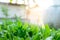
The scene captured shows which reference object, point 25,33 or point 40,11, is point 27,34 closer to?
point 25,33

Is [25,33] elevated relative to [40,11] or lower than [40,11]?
elevated

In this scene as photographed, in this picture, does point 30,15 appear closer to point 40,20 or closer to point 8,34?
point 40,20

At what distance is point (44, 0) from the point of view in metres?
→ 2.67

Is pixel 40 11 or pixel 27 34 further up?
pixel 27 34

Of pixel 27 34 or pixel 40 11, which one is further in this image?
pixel 40 11

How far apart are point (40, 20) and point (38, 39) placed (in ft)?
5.33

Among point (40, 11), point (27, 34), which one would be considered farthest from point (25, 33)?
point (40, 11)

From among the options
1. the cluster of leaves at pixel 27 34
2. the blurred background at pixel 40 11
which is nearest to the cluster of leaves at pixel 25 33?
the cluster of leaves at pixel 27 34

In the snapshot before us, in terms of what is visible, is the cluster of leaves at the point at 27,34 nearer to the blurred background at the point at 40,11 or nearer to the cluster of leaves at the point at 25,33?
the cluster of leaves at the point at 25,33

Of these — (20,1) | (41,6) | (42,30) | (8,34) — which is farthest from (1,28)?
(41,6)

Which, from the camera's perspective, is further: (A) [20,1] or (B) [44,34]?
(A) [20,1]

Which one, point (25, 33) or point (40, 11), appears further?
point (40, 11)

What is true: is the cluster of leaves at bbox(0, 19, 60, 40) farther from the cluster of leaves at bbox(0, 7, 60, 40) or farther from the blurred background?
the blurred background

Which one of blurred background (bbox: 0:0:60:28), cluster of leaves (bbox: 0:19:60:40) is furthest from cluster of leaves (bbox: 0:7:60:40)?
blurred background (bbox: 0:0:60:28)
